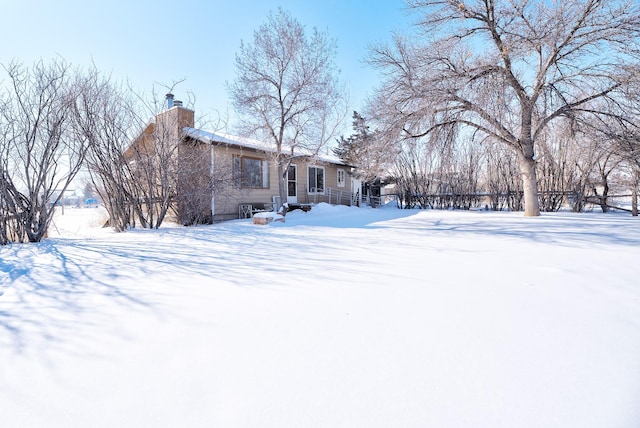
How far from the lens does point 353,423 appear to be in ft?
3.39

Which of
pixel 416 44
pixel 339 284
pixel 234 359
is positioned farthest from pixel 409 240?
pixel 416 44

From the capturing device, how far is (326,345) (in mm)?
1540

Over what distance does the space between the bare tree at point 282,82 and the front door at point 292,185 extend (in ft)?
6.18

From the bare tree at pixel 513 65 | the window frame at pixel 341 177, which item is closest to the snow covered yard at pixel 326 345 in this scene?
the bare tree at pixel 513 65

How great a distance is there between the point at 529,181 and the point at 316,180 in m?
8.55

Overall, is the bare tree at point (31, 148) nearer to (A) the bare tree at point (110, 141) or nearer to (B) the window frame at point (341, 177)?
(A) the bare tree at point (110, 141)

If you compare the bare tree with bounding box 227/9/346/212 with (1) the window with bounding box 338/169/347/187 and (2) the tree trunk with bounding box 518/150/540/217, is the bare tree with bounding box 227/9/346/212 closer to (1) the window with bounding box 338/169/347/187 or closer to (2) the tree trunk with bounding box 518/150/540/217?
(1) the window with bounding box 338/169/347/187

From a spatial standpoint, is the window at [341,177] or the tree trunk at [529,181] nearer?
the tree trunk at [529,181]

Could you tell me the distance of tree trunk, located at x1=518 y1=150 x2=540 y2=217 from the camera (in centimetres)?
818

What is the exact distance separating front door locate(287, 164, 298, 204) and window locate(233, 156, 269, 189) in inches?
52.4

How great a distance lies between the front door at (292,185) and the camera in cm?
1270

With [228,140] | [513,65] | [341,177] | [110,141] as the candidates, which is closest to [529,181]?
[513,65]

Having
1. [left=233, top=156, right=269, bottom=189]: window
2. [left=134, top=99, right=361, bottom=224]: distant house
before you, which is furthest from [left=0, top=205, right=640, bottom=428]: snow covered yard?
[left=233, top=156, right=269, bottom=189]: window

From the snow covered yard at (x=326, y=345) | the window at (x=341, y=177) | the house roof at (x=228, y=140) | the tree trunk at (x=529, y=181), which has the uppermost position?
the house roof at (x=228, y=140)
